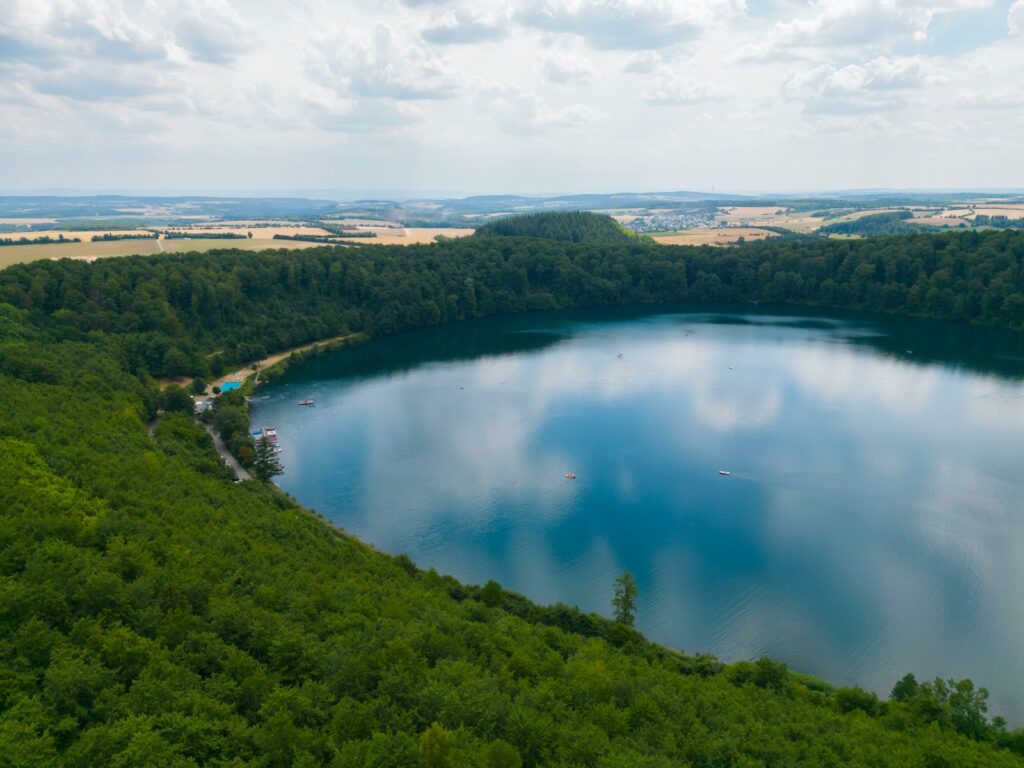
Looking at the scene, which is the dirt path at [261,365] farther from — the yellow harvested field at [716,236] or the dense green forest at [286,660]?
the yellow harvested field at [716,236]

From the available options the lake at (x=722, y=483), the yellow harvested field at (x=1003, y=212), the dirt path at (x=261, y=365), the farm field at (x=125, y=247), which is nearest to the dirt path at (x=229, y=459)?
the lake at (x=722, y=483)

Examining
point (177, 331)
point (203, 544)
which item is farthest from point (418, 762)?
point (177, 331)

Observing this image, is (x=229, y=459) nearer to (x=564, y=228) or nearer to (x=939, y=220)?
(x=564, y=228)

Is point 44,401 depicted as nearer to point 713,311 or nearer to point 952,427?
point 952,427

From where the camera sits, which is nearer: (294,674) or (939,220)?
(294,674)

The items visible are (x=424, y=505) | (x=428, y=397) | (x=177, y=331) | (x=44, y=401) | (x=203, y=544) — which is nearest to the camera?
(x=203, y=544)

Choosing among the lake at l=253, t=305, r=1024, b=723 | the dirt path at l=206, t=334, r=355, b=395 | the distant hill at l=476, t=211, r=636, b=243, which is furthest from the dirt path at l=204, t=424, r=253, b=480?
the distant hill at l=476, t=211, r=636, b=243

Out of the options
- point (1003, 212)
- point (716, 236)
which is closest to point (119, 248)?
point (716, 236)
